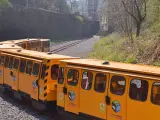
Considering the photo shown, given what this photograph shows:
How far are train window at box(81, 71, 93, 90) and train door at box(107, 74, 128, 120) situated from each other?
0.81m

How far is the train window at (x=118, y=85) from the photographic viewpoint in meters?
8.31

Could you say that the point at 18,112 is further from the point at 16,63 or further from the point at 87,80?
the point at 87,80

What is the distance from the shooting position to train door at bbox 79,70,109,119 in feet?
28.9

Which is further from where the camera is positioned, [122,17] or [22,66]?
[122,17]

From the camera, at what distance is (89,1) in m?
187

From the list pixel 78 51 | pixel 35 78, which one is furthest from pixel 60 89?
pixel 78 51

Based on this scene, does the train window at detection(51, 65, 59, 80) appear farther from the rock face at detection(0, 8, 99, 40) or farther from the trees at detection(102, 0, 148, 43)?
the rock face at detection(0, 8, 99, 40)

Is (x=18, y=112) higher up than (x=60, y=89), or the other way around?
(x=60, y=89)

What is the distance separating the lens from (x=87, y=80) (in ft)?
30.8

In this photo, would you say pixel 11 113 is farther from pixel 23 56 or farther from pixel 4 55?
pixel 4 55

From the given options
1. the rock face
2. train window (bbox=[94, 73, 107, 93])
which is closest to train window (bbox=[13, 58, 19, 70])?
train window (bbox=[94, 73, 107, 93])

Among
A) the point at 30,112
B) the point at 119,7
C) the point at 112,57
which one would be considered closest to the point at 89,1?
the point at 119,7

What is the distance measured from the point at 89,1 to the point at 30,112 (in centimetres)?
17871

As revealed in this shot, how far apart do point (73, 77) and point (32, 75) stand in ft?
8.53
